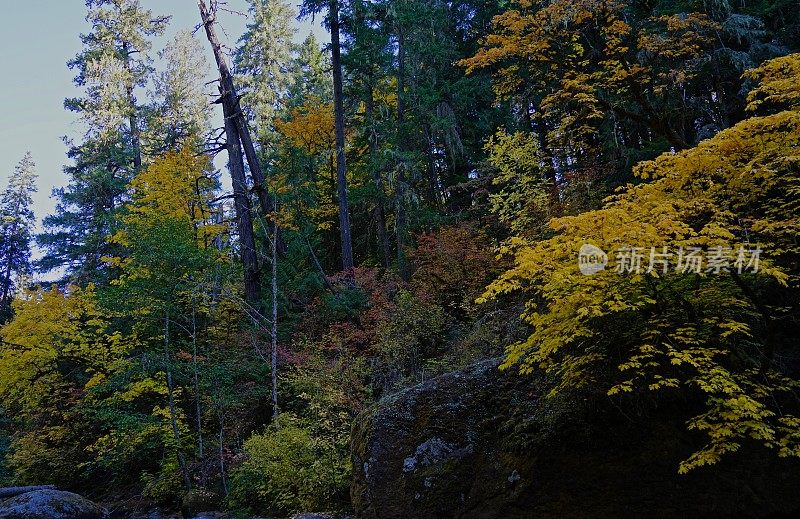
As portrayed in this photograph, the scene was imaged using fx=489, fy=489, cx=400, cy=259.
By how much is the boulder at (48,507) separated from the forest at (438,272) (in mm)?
1213

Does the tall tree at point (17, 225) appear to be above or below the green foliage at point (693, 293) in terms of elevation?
above

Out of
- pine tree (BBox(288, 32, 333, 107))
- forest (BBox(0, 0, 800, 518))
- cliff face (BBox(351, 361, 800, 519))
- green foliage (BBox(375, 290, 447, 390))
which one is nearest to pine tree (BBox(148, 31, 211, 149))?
forest (BBox(0, 0, 800, 518))

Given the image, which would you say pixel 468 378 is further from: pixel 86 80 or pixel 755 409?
pixel 86 80

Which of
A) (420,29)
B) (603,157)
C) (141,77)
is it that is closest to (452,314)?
(603,157)

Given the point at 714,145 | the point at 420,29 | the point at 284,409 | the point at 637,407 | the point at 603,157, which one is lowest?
the point at 284,409

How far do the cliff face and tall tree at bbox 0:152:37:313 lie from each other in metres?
36.5

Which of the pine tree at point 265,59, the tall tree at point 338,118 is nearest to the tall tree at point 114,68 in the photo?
A: the pine tree at point 265,59

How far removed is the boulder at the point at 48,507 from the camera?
10.2m

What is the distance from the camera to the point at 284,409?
41.4 feet

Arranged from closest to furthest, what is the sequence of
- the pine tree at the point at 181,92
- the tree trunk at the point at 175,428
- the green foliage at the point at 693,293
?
the green foliage at the point at 693,293 < the tree trunk at the point at 175,428 < the pine tree at the point at 181,92

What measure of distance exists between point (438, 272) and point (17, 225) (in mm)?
33318

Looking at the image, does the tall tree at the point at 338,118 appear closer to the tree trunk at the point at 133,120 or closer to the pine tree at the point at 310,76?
the pine tree at the point at 310,76

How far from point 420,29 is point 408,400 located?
1400 cm

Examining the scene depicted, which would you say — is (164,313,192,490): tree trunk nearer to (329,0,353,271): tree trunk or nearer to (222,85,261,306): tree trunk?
(222,85,261,306): tree trunk
